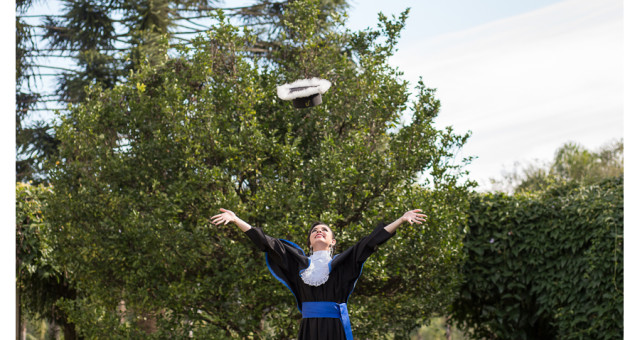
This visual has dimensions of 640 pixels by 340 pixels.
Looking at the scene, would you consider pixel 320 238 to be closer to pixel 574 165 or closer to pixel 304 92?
pixel 304 92

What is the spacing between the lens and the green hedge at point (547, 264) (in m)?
7.15

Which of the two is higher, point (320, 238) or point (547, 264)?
point (320, 238)

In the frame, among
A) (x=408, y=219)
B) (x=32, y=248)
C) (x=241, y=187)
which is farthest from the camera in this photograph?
(x=32, y=248)

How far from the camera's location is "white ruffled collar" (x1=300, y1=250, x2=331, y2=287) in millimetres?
4129

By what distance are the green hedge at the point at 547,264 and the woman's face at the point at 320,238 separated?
12.0ft

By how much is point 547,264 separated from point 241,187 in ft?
13.7

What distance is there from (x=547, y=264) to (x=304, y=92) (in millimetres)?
4497

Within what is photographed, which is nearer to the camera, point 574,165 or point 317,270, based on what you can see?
point 317,270

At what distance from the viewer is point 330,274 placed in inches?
164

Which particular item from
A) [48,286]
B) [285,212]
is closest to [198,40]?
[285,212]

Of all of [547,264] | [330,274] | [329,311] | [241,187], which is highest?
[241,187]

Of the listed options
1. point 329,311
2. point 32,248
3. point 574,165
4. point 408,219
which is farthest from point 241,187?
point 574,165

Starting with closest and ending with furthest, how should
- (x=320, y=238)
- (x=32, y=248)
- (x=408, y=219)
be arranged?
(x=408, y=219), (x=320, y=238), (x=32, y=248)

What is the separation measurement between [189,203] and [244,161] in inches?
27.7
